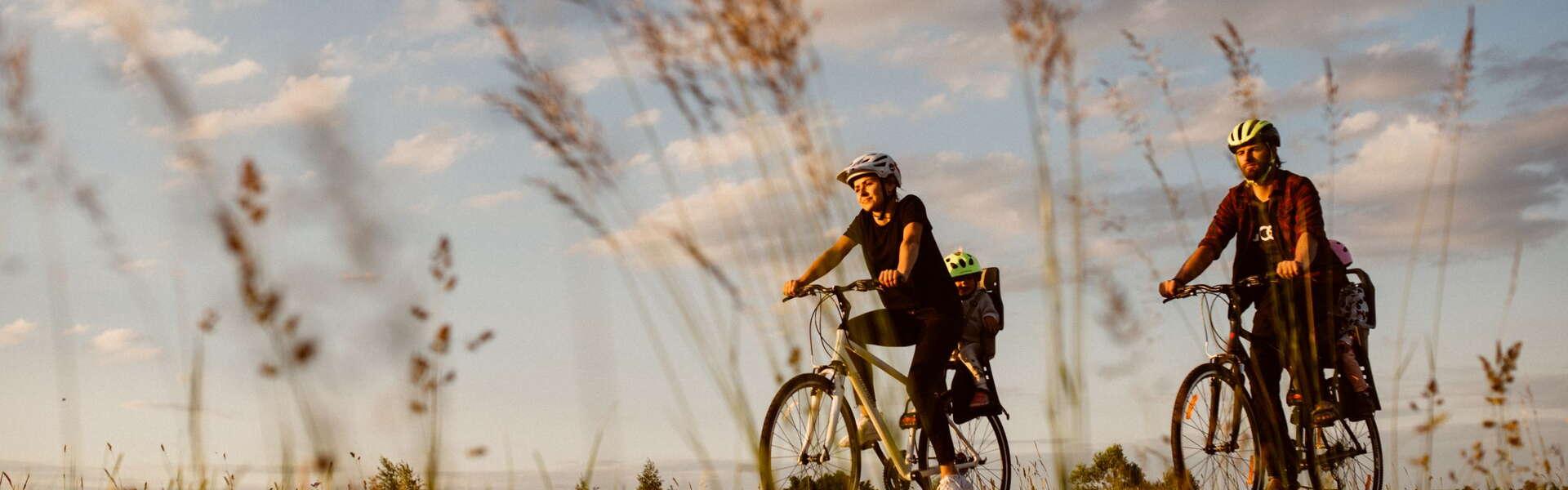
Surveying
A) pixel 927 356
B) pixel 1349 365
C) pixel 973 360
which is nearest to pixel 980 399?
pixel 973 360

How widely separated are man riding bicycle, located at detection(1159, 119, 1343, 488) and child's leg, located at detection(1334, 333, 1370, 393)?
345 millimetres

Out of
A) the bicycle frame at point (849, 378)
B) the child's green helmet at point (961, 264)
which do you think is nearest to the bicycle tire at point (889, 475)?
the bicycle frame at point (849, 378)

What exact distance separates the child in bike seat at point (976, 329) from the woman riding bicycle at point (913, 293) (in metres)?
0.53

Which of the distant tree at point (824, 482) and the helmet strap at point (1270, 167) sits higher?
the helmet strap at point (1270, 167)

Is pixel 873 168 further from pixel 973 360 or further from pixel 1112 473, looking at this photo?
pixel 1112 473

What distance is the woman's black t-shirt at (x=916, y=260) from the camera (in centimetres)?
543

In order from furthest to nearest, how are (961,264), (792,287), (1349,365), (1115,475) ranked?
1. (1115,475)
2. (961,264)
3. (1349,365)
4. (792,287)

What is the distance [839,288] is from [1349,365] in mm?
2798

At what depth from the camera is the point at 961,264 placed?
668 centimetres

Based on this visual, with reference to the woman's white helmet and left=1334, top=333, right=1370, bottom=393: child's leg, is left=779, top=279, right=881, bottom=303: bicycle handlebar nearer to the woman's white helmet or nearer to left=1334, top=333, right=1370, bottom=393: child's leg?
the woman's white helmet

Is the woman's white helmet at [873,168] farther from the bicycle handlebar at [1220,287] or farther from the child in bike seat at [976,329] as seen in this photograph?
the bicycle handlebar at [1220,287]

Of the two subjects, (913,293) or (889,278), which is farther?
(913,293)

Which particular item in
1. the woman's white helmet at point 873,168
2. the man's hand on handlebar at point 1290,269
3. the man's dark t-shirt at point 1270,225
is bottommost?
the man's hand on handlebar at point 1290,269

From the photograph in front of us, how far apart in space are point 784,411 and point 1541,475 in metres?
3.29
